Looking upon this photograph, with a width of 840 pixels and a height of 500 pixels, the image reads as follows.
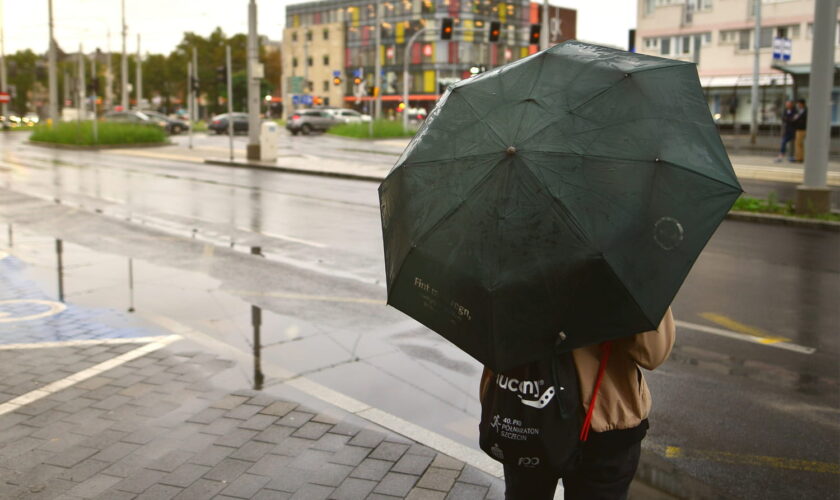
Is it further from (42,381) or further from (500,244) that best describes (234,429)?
(500,244)

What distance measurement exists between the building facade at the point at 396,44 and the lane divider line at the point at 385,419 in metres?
88.5

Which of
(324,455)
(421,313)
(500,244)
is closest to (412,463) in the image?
(324,455)

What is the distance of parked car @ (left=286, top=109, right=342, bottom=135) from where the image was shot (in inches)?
2101

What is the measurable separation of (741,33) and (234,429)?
2323 inches

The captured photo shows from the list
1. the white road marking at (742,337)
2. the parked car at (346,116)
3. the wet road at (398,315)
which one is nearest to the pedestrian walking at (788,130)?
the wet road at (398,315)

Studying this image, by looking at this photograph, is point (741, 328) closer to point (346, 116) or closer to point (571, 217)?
point (571, 217)

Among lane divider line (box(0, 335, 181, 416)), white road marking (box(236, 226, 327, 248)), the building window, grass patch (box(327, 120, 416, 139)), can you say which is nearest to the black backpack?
lane divider line (box(0, 335, 181, 416))

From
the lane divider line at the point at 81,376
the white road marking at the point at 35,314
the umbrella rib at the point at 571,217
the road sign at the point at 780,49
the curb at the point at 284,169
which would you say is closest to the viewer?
the umbrella rib at the point at 571,217

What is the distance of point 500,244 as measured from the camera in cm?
221

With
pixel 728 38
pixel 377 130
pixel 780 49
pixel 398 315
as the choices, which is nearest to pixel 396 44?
pixel 728 38

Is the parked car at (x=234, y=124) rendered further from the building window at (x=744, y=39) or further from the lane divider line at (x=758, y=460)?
the lane divider line at (x=758, y=460)

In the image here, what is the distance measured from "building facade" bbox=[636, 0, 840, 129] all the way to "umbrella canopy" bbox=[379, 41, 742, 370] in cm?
4859

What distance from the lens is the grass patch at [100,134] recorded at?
124 feet

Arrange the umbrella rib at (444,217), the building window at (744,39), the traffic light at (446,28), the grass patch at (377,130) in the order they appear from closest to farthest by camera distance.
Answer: the umbrella rib at (444,217) < the traffic light at (446,28) < the grass patch at (377,130) < the building window at (744,39)
